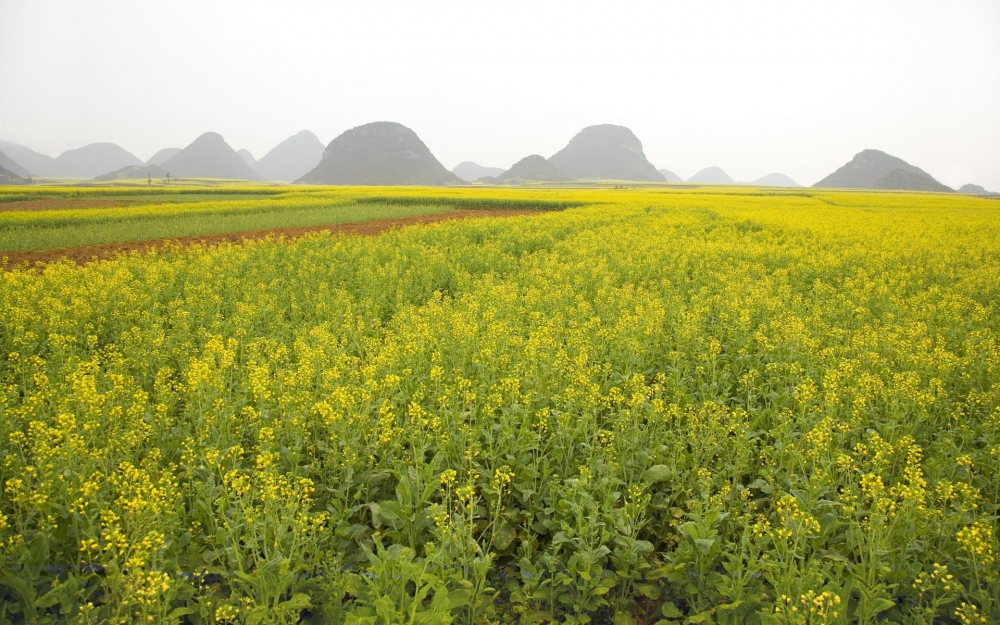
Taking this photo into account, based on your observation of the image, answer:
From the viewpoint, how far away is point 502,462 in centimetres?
471

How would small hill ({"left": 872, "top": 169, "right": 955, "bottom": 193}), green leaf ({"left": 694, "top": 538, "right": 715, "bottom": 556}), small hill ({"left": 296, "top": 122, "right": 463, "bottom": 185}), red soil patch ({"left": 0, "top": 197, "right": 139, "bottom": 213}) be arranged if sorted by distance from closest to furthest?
green leaf ({"left": 694, "top": 538, "right": 715, "bottom": 556}), red soil patch ({"left": 0, "top": 197, "right": 139, "bottom": 213}), small hill ({"left": 872, "top": 169, "right": 955, "bottom": 193}), small hill ({"left": 296, "top": 122, "right": 463, "bottom": 185})

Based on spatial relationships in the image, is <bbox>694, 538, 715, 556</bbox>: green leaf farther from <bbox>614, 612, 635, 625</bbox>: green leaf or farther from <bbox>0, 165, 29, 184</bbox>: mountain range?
<bbox>0, 165, 29, 184</bbox>: mountain range

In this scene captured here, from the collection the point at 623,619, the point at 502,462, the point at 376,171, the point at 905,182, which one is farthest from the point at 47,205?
the point at 905,182

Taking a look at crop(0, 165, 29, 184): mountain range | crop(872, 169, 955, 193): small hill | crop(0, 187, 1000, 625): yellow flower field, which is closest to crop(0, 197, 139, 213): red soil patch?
crop(0, 187, 1000, 625): yellow flower field

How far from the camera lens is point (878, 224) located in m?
24.5

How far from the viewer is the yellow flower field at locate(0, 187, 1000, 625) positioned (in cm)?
326

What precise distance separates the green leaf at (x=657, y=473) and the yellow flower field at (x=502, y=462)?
2cm

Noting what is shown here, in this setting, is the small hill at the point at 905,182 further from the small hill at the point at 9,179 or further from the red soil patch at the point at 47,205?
the small hill at the point at 9,179

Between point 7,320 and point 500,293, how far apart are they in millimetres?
7930

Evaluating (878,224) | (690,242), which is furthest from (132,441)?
(878,224)

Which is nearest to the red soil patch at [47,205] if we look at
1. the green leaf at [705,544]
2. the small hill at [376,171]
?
the green leaf at [705,544]

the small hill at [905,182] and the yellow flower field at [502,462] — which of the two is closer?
the yellow flower field at [502,462]

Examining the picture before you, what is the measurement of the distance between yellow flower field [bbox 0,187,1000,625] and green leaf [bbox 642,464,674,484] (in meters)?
0.02

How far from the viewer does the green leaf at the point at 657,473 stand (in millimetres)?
4402
